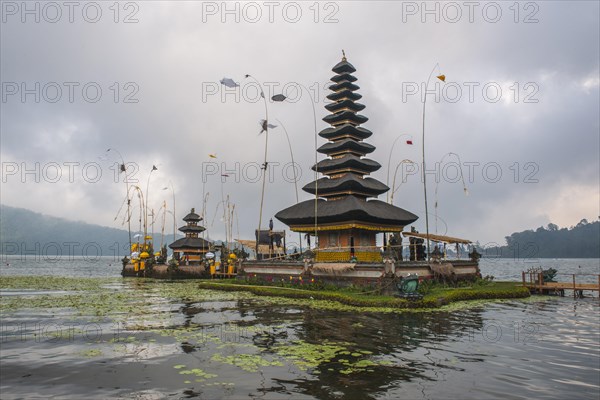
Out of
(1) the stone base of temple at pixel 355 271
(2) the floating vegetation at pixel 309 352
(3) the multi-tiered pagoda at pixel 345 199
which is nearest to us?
(2) the floating vegetation at pixel 309 352

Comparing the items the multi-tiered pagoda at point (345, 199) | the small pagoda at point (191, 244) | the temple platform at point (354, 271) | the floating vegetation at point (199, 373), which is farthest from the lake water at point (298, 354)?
the small pagoda at point (191, 244)

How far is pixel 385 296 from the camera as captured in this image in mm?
25797

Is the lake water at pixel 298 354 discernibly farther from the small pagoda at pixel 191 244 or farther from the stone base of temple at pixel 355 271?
the small pagoda at pixel 191 244

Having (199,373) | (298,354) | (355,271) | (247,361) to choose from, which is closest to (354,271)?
(355,271)

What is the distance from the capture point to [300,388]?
32.2 ft

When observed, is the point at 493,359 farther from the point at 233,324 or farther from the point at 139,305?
the point at 139,305

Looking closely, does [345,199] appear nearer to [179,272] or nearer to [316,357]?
[316,357]

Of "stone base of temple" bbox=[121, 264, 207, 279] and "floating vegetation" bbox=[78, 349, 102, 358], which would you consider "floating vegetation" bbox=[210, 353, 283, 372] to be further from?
"stone base of temple" bbox=[121, 264, 207, 279]

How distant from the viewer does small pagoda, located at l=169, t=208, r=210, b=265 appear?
6091cm

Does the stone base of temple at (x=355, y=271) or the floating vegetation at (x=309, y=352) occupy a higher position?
the stone base of temple at (x=355, y=271)

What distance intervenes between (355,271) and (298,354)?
16865mm

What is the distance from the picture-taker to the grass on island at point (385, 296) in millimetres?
23766

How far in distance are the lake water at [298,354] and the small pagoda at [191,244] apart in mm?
37578

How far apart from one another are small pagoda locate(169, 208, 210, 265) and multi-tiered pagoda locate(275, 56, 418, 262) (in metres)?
24.9
